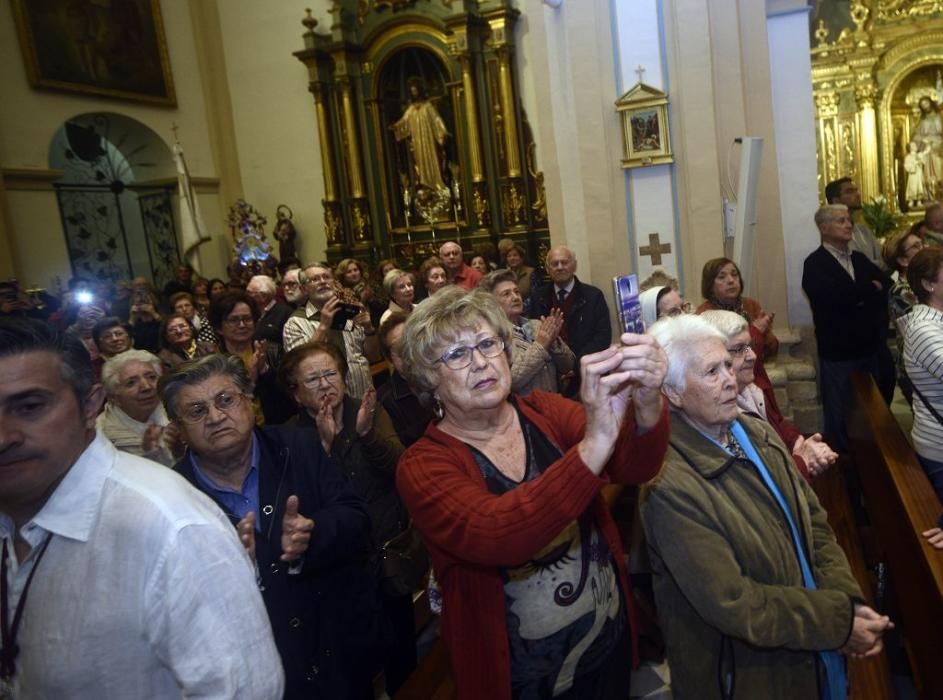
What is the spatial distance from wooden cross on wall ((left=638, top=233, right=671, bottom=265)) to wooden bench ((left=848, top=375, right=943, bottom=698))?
7.40ft

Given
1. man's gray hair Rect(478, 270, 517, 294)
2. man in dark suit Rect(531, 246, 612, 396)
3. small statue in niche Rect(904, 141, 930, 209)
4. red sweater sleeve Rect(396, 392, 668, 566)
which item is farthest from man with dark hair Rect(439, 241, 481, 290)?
small statue in niche Rect(904, 141, 930, 209)

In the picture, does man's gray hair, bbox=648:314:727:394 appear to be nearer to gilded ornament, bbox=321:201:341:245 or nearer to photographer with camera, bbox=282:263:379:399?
photographer with camera, bbox=282:263:379:399

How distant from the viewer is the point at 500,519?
4.91 feet

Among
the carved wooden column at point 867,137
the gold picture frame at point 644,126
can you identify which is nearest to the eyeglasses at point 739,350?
the gold picture frame at point 644,126

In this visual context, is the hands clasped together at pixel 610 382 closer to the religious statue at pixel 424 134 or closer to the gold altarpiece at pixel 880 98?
the religious statue at pixel 424 134

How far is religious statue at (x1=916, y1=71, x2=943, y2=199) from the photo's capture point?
12.1 metres

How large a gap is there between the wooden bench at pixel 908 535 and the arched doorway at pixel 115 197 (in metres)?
10.3

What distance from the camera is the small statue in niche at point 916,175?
12133 mm

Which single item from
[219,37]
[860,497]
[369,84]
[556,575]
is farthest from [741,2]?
[219,37]

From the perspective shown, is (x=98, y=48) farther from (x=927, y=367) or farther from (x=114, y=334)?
(x=927, y=367)

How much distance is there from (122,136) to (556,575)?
12.0 meters

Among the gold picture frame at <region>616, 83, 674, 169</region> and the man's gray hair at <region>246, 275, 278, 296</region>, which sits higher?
the gold picture frame at <region>616, 83, 674, 169</region>

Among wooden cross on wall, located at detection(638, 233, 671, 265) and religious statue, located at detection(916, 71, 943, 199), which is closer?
wooden cross on wall, located at detection(638, 233, 671, 265)

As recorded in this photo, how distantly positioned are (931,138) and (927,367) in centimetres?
1158
